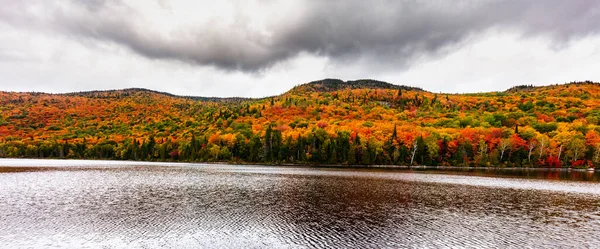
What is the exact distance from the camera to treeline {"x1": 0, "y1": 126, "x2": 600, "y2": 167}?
132625mm

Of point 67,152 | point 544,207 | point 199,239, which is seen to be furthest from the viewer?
point 67,152

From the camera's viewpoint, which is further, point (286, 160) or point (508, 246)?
point (286, 160)

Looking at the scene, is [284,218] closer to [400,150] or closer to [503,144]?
[400,150]

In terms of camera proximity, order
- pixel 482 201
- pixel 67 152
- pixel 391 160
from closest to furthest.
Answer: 1. pixel 482 201
2. pixel 391 160
3. pixel 67 152

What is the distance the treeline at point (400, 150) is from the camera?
435 feet

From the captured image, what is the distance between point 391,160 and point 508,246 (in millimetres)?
119468

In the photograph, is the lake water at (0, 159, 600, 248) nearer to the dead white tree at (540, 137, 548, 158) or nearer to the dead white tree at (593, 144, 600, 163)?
the dead white tree at (540, 137, 548, 158)

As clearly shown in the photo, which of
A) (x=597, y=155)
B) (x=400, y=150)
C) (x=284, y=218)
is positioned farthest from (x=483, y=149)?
(x=284, y=218)

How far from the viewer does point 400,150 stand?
142625mm

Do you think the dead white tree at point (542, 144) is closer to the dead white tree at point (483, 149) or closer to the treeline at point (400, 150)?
the treeline at point (400, 150)

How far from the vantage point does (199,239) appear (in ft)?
84.7

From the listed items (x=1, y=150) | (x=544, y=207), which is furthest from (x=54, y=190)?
(x=1, y=150)

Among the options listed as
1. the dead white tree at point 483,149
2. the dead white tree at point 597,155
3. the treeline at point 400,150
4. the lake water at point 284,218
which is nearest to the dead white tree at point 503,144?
the treeline at point 400,150

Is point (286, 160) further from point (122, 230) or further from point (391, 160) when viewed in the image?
point (122, 230)
